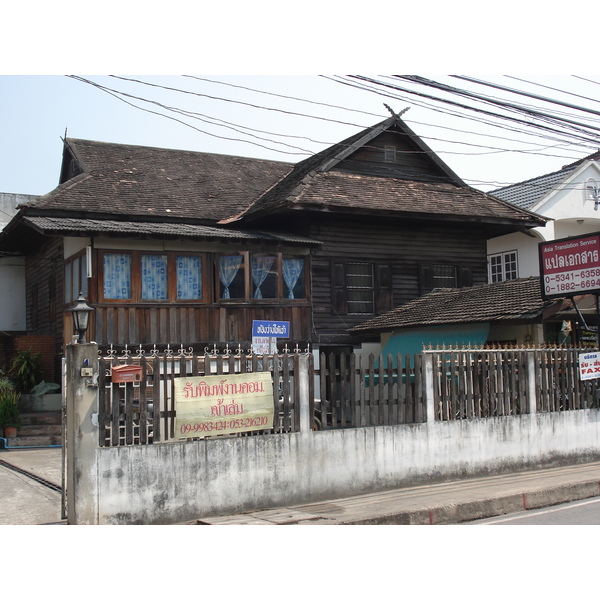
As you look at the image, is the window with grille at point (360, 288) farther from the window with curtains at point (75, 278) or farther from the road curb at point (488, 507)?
the road curb at point (488, 507)

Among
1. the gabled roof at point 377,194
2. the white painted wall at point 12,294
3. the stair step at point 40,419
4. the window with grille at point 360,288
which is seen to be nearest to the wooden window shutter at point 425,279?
the window with grille at point 360,288

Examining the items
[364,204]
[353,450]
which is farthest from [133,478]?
[364,204]

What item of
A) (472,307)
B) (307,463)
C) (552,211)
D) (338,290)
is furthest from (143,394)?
(552,211)

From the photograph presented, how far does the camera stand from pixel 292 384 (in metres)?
10.1

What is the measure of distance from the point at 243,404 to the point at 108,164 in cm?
1315

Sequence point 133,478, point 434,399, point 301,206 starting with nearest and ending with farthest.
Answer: point 133,478 → point 434,399 → point 301,206

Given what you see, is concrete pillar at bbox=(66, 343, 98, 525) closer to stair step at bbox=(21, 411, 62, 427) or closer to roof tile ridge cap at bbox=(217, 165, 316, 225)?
stair step at bbox=(21, 411, 62, 427)

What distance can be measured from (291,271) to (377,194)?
3420mm

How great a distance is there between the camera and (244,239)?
679 inches

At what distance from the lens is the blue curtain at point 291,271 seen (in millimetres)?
18484

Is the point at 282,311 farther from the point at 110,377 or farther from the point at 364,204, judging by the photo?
the point at 110,377

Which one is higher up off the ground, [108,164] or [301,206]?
[108,164]

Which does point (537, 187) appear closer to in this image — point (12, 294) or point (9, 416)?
point (12, 294)

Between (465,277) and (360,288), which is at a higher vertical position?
(465,277)
